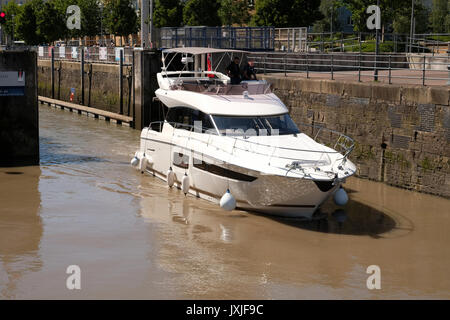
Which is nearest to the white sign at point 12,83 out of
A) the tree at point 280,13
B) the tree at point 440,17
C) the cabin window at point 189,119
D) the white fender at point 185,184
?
the cabin window at point 189,119

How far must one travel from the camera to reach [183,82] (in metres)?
18.4

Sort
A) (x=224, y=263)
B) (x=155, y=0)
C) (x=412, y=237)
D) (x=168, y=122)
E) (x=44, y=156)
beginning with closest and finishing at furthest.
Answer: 1. (x=224, y=263)
2. (x=412, y=237)
3. (x=168, y=122)
4. (x=44, y=156)
5. (x=155, y=0)

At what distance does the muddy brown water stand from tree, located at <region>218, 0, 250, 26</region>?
47.5 metres

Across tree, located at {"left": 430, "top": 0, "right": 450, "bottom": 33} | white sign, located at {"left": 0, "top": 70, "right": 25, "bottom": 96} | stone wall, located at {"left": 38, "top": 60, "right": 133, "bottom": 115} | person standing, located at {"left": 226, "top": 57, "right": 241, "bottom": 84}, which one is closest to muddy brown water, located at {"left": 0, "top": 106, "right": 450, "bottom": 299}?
white sign, located at {"left": 0, "top": 70, "right": 25, "bottom": 96}

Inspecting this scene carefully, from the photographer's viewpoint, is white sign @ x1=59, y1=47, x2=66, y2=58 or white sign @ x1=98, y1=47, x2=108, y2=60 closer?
white sign @ x1=98, y1=47, x2=108, y2=60

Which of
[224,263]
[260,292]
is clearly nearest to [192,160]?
[224,263]

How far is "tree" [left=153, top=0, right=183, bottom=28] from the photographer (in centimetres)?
6153

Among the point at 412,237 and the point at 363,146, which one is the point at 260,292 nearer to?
the point at 412,237

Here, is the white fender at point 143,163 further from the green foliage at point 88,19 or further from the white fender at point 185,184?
the green foliage at point 88,19

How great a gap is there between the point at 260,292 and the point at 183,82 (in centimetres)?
894

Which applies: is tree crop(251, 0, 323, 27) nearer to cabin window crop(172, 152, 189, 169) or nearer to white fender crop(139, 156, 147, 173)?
white fender crop(139, 156, 147, 173)

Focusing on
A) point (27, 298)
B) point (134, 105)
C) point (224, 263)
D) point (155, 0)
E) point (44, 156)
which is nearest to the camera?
point (27, 298)

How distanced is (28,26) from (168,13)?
15993 millimetres

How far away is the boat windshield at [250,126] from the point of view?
50.8ft
